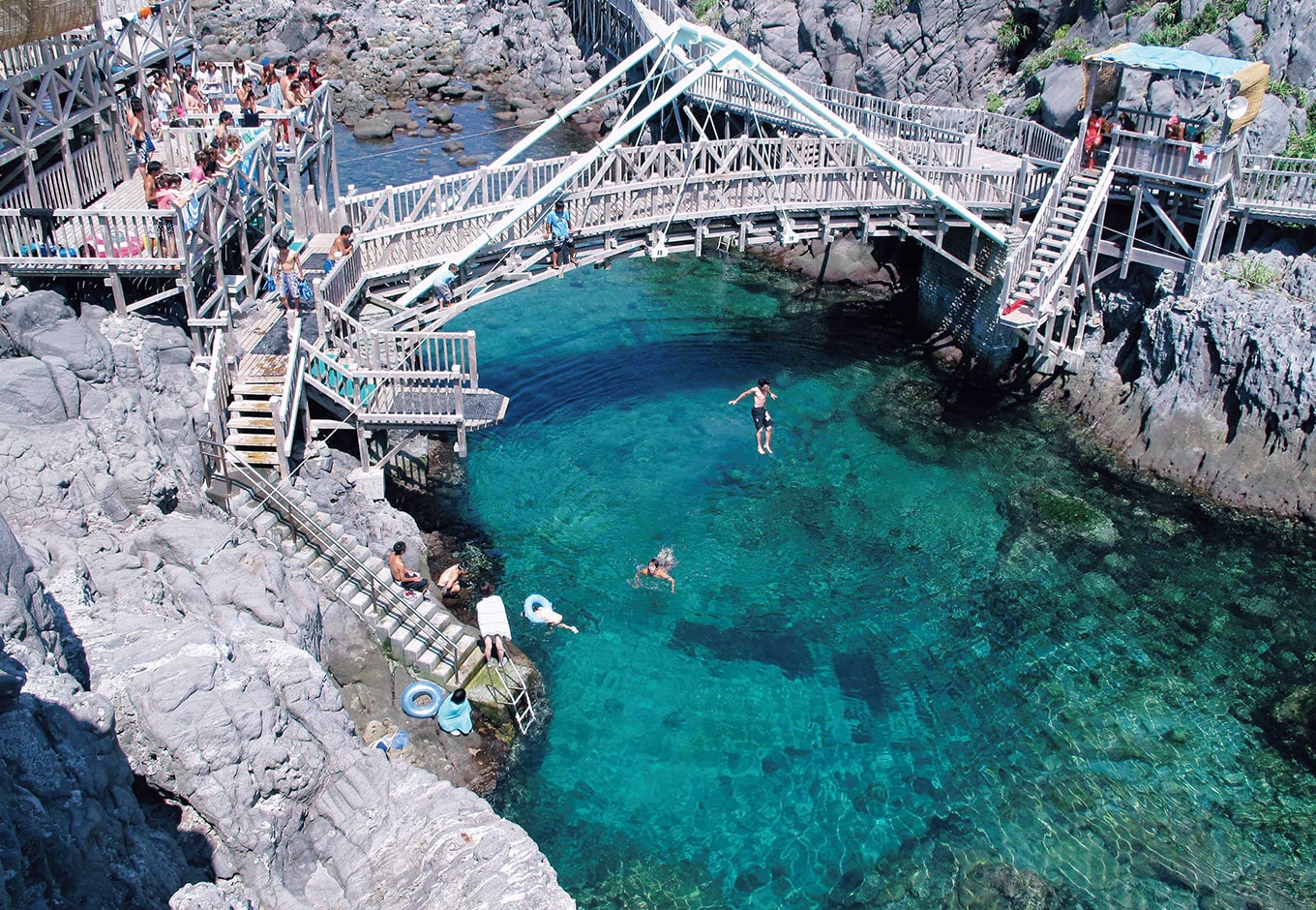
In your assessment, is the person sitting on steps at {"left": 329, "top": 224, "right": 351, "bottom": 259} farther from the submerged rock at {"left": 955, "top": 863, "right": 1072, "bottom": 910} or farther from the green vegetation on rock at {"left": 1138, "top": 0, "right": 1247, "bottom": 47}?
the green vegetation on rock at {"left": 1138, "top": 0, "right": 1247, "bottom": 47}

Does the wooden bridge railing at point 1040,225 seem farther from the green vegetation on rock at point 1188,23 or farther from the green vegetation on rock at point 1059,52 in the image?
the green vegetation on rock at point 1059,52

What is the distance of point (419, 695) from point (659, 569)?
250 inches

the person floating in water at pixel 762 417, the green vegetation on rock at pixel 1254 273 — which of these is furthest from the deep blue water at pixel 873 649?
the green vegetation on rock at pixel 1254 273

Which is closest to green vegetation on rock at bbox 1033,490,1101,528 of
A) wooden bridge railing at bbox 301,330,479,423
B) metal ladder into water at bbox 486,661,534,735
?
metal ladder into water at bbox 486,661,534,735

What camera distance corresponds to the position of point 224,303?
21.9 metres

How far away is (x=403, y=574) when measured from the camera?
20500 millimetres

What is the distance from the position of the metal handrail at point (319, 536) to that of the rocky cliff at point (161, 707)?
0.91 m

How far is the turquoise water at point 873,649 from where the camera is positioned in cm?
1772

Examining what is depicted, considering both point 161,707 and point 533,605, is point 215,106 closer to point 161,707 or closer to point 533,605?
point 533,605

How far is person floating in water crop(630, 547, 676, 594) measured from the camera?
→ 23.6 metres

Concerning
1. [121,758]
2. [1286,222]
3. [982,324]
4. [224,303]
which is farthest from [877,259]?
[121,758]

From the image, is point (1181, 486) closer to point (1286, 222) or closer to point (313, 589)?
point (1286, 222)

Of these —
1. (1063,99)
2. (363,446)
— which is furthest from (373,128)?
(363,446)

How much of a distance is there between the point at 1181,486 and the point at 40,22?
26106 millimetres
